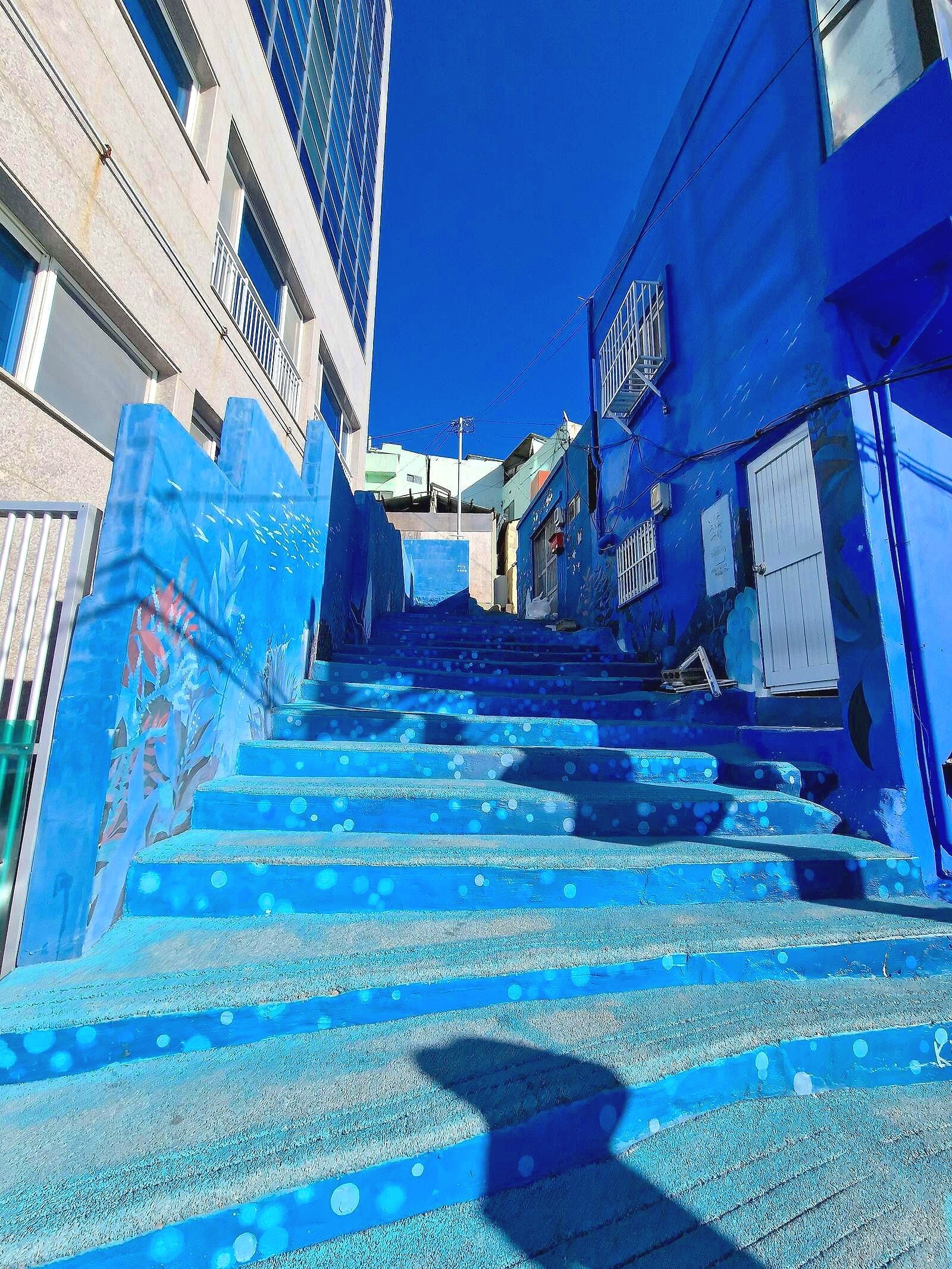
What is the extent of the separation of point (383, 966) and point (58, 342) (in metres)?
4.07

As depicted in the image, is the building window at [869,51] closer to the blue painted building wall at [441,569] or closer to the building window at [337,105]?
the building window at [337,105]

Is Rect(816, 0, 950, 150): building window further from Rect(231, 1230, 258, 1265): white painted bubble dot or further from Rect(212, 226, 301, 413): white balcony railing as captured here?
Rect(231, 1230, 258, 1265): white painted bubble dot

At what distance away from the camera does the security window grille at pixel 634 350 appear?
20.9 ft

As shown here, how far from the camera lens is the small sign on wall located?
16.3 feet

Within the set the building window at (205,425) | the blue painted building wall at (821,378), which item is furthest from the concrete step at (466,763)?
the building window at (205,425)

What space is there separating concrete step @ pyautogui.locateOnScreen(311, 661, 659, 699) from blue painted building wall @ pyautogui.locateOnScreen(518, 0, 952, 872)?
4.48 feet

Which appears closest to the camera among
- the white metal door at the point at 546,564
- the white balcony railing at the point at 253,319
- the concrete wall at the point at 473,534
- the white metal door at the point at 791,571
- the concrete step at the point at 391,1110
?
the concrete step at the point at 391,1110

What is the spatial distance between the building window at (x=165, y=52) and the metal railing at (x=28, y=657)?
4.72 metres

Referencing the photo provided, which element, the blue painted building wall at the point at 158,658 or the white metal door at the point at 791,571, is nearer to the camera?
the blue painted building wall at the point at 158,658

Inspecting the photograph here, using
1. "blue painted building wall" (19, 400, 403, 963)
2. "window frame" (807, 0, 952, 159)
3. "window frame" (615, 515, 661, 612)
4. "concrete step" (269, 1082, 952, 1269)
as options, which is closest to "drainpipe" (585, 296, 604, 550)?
"window frame" (615, 515, 661, 612)

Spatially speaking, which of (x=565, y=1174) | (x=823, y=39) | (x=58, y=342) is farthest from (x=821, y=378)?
(x=58, y=342)

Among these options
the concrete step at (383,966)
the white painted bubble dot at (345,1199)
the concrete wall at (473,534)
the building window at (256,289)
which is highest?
the concrete wall at (473,534)

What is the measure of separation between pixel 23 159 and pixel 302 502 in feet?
7.58

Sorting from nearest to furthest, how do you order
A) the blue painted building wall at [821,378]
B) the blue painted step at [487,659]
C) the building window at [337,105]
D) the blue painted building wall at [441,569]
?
the blue painted building wall at [821,378]
the blue painted step at [487,659]
the building window at [337,105]
the blue painted building wall at [441,569]
